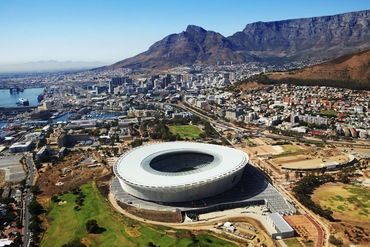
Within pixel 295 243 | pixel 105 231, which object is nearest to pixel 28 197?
pixel 105 231

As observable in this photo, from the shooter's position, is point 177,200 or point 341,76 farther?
point 341,76

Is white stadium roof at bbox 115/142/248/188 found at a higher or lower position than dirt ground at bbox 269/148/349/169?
higher

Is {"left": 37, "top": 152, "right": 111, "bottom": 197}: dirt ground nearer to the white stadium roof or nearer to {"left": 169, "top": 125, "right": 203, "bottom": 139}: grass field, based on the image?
the white stadium roof

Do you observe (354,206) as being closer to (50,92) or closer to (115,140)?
(115,140)

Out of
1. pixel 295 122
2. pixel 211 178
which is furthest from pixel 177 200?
pixel 295 122

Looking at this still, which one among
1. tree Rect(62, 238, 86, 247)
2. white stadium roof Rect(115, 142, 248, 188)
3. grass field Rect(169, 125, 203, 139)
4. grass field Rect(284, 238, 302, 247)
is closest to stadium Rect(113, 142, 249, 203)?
white stadium roof Rect(115, 142, 248, 188)

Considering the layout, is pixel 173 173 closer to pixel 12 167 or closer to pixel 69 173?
pixel 69 173

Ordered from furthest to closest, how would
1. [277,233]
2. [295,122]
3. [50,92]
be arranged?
[50,92] → [295,122] → [277,233]

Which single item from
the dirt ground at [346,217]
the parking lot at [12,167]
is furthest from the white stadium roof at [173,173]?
the parking lot at [12,167]

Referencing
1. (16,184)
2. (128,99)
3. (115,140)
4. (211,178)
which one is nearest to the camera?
(211,178)
